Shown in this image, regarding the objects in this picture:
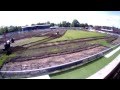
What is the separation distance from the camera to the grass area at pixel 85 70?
5.66m

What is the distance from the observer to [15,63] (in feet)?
19.0

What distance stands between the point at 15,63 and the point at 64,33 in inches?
79.5

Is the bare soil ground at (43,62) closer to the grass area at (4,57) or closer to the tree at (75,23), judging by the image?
the grass area at (4,57)

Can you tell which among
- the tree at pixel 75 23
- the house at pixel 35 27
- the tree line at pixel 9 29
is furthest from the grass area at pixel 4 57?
the tree at pixel 75 23

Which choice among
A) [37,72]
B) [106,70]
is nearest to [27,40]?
[37,72]

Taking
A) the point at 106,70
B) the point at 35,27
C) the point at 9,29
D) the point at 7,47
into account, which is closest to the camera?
the point at 7,47

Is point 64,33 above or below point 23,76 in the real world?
above

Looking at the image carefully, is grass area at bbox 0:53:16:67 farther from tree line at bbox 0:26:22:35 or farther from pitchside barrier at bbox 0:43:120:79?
tree line at bbox 0:26:22:35

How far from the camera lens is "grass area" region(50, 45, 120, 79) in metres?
5.66

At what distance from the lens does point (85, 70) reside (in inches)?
240

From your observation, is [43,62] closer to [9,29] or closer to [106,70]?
[9,29]
